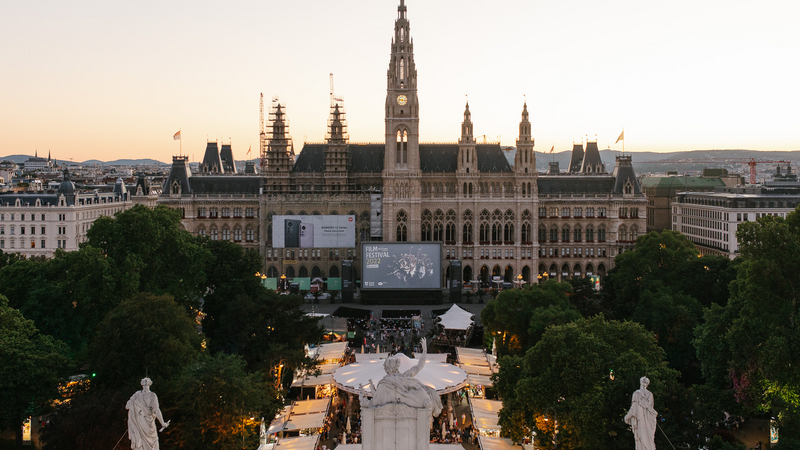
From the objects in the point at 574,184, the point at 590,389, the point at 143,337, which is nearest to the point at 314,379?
the point at 143,337

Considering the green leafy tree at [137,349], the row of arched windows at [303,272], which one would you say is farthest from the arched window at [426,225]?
the green leafy tree at [137,349]

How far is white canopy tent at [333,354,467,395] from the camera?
2093 inches

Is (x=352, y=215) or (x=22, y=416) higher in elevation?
(x=352, y=215)

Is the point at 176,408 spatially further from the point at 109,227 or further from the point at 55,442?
the point at 109,227

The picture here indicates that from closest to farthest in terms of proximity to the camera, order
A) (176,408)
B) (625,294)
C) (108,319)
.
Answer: (176,408) < (108,319) < (625,294)

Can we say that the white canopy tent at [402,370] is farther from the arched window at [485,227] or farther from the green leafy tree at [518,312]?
the arched window at [485,227]

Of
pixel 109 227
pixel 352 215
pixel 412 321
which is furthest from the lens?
pixel 352 215

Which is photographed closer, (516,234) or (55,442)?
(55,442)

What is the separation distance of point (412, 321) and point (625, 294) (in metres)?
25.6

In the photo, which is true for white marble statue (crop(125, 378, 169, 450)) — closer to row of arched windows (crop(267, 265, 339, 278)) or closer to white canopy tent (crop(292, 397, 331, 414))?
white canopy tent (crop(292, 397, 331, 414))

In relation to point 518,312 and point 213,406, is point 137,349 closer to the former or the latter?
point 213,406

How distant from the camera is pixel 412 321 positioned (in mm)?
88812

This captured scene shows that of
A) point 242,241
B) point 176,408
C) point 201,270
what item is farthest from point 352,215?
point 176,408

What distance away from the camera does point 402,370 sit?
5200 centimetres
